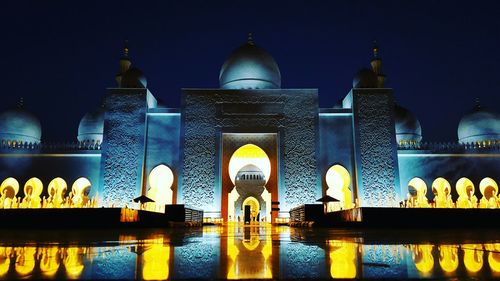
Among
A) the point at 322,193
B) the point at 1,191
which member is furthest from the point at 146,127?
the point at 322,193

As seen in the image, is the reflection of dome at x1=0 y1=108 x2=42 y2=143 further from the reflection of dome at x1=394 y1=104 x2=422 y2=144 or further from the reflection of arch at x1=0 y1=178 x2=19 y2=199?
the reflection of dome at x1=394 y1=104 x2=422 y2=144

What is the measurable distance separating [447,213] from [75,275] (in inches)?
210

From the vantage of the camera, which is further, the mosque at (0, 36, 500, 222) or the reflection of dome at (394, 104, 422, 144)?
the reflection of dome at (394, 104, 422, 144)

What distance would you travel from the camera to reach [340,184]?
13.9 metres

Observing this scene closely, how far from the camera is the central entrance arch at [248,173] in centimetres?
1259

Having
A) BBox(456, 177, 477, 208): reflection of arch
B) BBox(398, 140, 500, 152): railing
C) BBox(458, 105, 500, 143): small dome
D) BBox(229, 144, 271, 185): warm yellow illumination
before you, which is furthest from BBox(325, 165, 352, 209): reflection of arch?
BBox(458, 105, 500, 143): small dome

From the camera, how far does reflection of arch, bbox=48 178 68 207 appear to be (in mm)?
12469

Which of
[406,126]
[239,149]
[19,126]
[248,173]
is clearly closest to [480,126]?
[406,126]

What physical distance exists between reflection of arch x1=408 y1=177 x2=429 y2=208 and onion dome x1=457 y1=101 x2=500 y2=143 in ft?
11.1

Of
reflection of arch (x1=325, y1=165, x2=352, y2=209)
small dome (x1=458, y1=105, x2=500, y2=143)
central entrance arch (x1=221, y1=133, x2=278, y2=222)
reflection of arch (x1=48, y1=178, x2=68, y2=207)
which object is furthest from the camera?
small dome (x1=458, y1=105, x2=500, y2=143)

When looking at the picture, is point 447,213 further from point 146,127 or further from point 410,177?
point 146,127

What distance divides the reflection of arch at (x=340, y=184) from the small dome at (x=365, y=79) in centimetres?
317

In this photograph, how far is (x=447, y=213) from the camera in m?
5.11

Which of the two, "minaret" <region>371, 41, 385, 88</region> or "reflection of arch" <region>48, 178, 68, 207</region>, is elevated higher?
"minaret" <region>371, 41, 385, 88</region>
